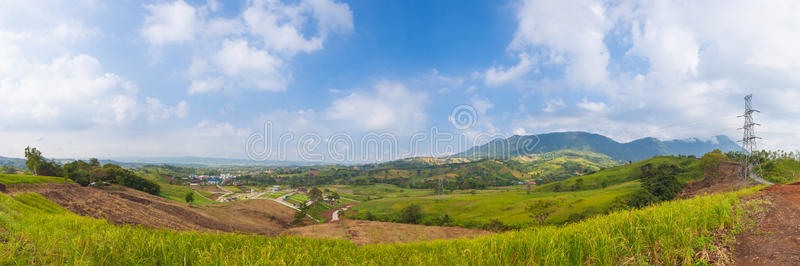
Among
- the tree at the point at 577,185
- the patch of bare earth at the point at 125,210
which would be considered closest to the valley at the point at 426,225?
the patch of bare earth at the point at 125,210

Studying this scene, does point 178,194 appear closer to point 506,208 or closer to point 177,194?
point 177,194

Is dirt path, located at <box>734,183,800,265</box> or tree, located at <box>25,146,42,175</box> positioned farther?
tree, located at <box>25,146,42,175</box>

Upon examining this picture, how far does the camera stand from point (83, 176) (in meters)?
69.2

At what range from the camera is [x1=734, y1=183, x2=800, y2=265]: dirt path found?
15.7ft

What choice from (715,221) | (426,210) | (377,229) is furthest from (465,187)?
(715,221)

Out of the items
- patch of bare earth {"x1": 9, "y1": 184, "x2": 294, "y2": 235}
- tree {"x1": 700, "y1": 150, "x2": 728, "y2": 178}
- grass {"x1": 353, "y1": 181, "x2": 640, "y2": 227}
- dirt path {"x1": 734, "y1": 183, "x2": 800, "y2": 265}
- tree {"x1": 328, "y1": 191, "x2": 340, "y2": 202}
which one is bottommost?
tree {"x1": 328, "y1": 191, "x2": 340, "y2": 202}

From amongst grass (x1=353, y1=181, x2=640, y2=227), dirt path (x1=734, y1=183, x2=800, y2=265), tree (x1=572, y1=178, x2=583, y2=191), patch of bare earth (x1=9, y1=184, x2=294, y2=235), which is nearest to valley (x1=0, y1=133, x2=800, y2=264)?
dirt path (x1=734, y1=183, x2=800, y2=265)

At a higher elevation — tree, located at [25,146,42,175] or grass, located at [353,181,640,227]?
tree, located at [25,146,42,175]

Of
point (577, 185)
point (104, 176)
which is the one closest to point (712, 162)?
point (577, 185)

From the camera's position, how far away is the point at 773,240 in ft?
17.5

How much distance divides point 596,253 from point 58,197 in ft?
201

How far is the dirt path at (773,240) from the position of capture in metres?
4.79

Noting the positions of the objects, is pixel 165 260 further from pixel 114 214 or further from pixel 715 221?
pixel 114 214

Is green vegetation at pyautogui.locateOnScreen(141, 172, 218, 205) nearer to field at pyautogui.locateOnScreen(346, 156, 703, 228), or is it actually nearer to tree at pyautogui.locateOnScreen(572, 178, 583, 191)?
field at pyautogui.locateOnScreen(346, 156, 703, 228)
